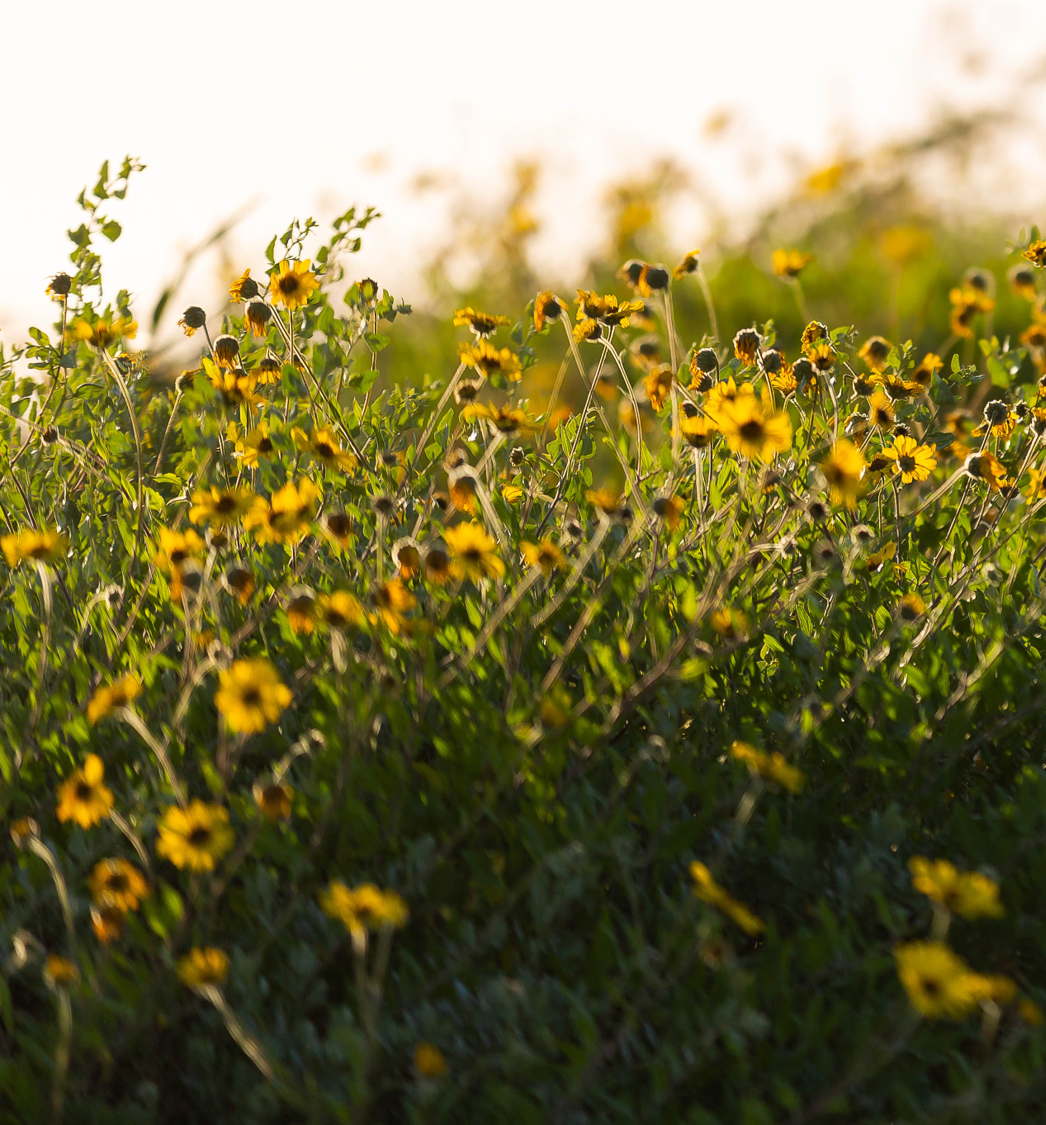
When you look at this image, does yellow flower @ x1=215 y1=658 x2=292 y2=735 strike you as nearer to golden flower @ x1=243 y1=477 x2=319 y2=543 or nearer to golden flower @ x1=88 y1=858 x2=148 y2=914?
golden flower @ x1=88 y1=858 x2=148 y2=914

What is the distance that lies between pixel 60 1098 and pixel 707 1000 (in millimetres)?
876

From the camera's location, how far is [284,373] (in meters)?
2.79

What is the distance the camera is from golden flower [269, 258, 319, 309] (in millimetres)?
2557

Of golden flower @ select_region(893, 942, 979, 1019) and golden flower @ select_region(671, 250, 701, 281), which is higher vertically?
golden flower @ select_region(671, 250, 701, 281)

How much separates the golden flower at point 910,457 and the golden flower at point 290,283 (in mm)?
1340

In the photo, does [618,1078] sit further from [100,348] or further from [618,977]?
[100,348]

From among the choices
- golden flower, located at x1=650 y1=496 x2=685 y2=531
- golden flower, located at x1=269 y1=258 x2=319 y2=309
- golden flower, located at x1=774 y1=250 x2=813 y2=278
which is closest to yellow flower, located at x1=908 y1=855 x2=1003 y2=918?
golden flower, located at x1=650 y1=496 x2=685 y2=531

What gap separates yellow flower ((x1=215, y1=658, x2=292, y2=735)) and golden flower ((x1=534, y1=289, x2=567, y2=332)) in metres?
1.53

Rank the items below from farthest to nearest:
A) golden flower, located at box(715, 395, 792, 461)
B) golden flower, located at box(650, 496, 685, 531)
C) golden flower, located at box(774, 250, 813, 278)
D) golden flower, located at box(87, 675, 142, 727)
→ 1. golden flower, located at box(774, 250, 813, 278)
2. golden flower, located at box(650, 496, 685, 531)
3. golden flower, located at box(715, 395, 792, 461)
4. golden flower, located at box(87, 675, 142, 727)

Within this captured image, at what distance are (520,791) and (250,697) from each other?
64 centimetres

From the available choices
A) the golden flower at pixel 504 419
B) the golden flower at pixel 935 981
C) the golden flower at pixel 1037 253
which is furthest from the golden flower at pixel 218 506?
the golden flower at pixel 1037 253

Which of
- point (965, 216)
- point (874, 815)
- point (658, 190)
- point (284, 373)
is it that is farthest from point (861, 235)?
point (874, 815)

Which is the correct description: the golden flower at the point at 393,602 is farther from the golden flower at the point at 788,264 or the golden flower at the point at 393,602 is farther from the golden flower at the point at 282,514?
the golden flower at the point at 788,264

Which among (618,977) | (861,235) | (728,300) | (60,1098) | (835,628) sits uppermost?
(861,235)
